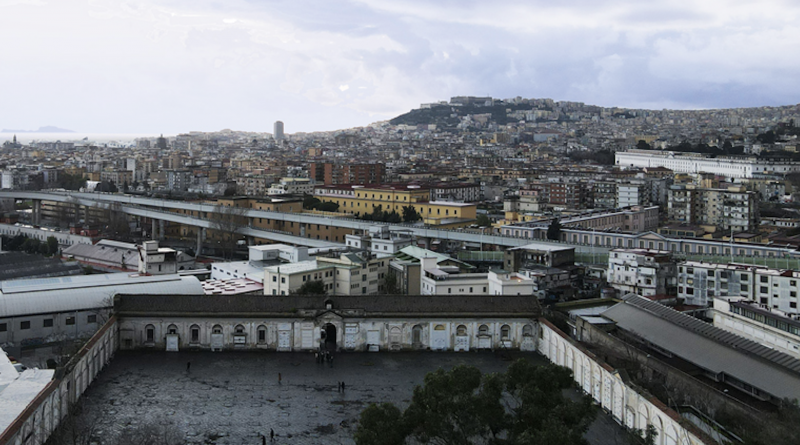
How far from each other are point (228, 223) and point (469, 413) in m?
30.1

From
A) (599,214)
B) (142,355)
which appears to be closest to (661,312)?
(142,355)

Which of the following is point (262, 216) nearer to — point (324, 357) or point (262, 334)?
point (262, 334)

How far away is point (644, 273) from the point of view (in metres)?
23.8

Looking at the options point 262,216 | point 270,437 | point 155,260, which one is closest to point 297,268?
point 155,260

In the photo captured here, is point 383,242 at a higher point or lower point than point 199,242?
higher

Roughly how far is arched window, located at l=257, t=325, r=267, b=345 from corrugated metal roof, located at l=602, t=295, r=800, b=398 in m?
7.88

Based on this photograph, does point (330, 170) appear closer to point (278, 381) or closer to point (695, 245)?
point (695, 245)

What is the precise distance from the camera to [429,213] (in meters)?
41.8

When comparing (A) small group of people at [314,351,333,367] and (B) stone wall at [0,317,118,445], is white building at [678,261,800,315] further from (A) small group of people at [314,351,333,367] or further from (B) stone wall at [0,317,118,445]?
(B) stone wall at [0,317,118,445]

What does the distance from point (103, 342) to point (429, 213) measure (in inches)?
1044

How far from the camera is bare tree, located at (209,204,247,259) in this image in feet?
128

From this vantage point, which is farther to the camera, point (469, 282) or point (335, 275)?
point (335, 275)

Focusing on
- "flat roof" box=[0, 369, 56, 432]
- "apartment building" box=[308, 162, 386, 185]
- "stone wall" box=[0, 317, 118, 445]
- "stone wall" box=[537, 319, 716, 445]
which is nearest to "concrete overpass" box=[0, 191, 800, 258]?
"stone wall" box=[537, 319, 716, 445]

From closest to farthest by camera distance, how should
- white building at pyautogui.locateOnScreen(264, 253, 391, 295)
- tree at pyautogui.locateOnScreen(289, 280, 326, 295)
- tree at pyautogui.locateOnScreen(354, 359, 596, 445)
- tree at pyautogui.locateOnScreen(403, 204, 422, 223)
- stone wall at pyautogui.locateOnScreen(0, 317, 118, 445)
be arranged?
tree at pyautogui.locateOnScreen(354, 359, 596, 445), stone wall at pyautogui.locateOnScreen(0, 317, 118, 445), tree at pyautogui.locateOnScreen(289, 280, 326, 295), white building at pyautogui.locateOnScreen(264, 253, 391, 295), tree at pyautogui.locateOnScreen(403, 204, 422, 223)
